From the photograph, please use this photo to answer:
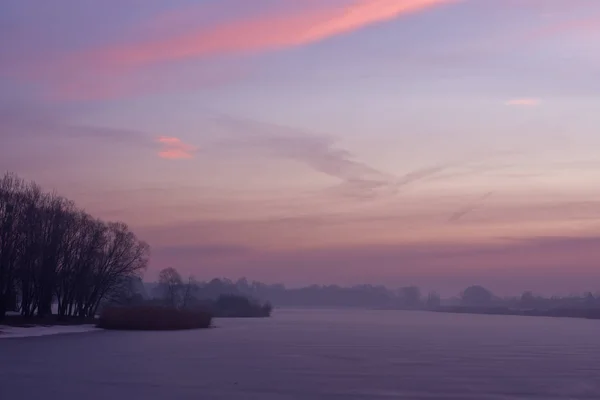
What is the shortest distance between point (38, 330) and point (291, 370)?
25.1 metres

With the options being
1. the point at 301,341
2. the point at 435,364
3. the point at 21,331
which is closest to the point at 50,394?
the point at 435,364

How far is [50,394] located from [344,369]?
9995 mm

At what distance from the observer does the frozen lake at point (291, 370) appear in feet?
61.5

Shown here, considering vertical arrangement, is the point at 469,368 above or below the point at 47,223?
below

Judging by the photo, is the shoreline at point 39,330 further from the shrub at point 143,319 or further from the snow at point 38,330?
the shrub at point 143,319

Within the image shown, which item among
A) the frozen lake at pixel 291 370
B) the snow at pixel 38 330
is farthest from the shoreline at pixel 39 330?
the frozen lake at pixel 291 370

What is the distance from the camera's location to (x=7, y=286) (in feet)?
161

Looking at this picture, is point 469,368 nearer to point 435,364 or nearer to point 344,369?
point 435,364

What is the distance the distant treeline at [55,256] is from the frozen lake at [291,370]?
14.6 m

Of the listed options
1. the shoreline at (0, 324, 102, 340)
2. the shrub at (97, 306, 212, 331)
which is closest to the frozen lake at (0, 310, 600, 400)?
the shoreline at (0, 324, 102, 340)

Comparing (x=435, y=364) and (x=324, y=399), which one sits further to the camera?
(x=435, y=364)

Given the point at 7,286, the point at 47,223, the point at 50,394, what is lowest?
the point at 50,394

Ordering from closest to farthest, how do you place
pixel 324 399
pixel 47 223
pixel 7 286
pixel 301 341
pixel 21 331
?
pixel 324 399 → pixel 301 341 → pixel 21 331 → pixel 7 286 → pixel 47 223

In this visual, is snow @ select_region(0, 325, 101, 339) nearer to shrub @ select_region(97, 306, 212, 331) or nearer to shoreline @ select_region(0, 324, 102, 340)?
shoreline @ select_region(0, 324, 102, 340)
